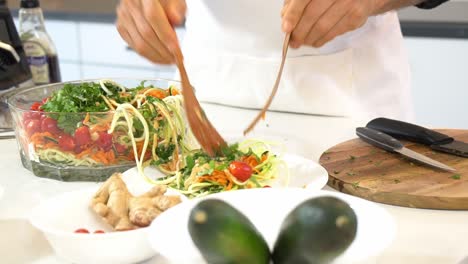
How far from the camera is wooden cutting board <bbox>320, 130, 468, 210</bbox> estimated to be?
0.91m

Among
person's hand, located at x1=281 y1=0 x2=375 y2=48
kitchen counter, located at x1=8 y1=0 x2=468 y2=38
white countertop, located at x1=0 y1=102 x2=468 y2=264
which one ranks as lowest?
white countertop, located at x1=0 y1=102 x2=468 y2=264

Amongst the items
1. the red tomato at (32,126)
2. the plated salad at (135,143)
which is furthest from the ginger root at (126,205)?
the red tomato at (32,126)

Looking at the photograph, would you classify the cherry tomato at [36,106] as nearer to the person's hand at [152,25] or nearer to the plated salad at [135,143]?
the plated salad at [135,143]

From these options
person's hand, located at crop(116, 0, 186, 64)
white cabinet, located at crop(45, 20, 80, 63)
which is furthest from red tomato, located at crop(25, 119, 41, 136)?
white cabinet, located at crop(45, 20, 80, 63)

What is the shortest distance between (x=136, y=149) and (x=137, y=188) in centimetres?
12

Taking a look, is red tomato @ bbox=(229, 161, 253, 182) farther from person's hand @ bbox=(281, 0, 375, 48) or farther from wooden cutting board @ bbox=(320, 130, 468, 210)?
person's hand @ bbox=(281, 0, 375, 48)

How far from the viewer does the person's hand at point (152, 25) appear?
1.01m

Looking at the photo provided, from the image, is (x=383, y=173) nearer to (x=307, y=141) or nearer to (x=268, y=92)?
(x=307, y=141)

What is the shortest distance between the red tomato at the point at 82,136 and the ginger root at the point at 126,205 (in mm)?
173

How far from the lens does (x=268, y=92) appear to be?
1.37 meters

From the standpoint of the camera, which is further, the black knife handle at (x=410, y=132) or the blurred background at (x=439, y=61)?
the blurred background at (x=439, y=61)

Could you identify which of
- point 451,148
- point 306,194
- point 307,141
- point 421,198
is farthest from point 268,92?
point 306,194

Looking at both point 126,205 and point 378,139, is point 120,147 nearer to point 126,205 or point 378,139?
point 126,205

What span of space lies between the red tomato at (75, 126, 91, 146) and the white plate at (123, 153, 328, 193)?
8cm
